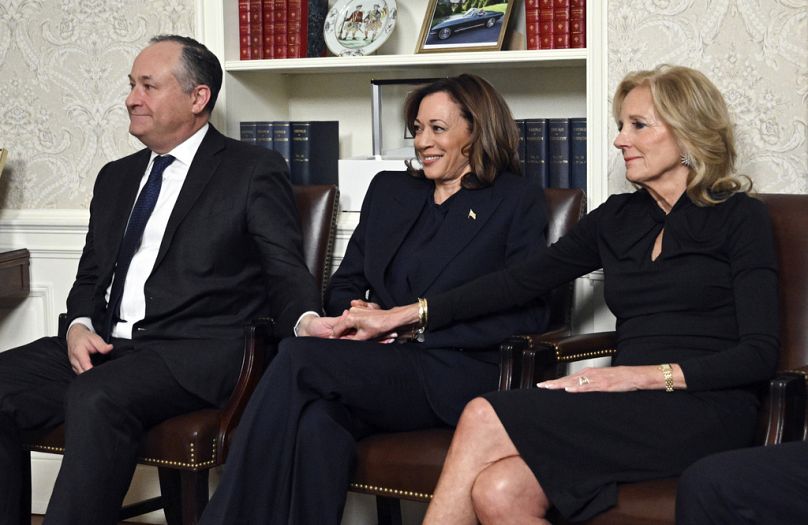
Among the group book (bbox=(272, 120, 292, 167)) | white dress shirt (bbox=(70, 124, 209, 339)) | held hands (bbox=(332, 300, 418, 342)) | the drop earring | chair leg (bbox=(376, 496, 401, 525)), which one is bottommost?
chair leg (bbox=(376, 496, 401, 525))

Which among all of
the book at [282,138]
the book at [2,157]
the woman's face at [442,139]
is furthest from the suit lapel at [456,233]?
the book at [2,157]

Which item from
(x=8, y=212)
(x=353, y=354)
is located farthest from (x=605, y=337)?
(x=8, y=212)

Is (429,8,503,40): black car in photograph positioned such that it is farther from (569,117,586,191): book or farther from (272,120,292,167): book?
(272,120,292,167): book

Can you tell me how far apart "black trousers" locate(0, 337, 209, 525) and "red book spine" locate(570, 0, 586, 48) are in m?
1.44

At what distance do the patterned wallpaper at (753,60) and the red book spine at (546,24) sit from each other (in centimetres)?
28

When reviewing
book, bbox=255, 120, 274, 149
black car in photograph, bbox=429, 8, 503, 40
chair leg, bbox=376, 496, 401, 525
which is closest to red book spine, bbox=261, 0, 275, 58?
book, bbox=255, 120, 274, 149

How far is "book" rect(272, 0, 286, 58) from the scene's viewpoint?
3.59m

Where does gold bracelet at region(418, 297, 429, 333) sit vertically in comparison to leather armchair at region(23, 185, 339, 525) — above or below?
above

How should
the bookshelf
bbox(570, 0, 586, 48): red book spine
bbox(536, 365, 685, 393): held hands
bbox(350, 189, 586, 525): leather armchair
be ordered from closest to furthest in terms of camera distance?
bbox(536, 365, 685, 393): held hands
bbox(350, 189, 586, 525): leather armchair
the bookshelf
bbox(570, 0, 586, 48): red book spine

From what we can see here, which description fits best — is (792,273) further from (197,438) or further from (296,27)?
(296,27)

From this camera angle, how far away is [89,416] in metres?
2.66

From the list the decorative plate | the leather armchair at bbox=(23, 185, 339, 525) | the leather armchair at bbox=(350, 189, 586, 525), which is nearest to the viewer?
the leather armchair at bbox=(350, 189, 586, 525)

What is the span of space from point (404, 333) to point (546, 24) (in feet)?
3.36

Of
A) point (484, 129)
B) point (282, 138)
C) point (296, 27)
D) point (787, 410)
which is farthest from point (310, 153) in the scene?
point (787, 410)
